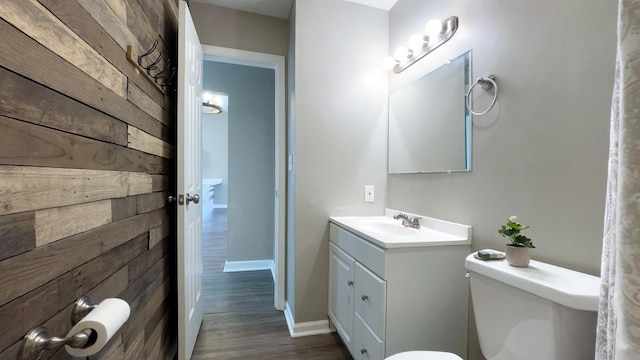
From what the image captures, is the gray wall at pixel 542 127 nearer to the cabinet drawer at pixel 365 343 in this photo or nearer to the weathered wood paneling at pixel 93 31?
the cabinet drawer at pixel 365 343

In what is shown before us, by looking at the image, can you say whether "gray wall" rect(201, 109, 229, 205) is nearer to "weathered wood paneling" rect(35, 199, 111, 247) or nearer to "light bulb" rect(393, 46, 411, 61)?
"light bulb" rect(393, 46, 411, 61)

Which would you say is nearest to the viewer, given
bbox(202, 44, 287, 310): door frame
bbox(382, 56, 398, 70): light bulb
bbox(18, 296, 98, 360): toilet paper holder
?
bbox(18, 296, 98, 360): toilet paper holder

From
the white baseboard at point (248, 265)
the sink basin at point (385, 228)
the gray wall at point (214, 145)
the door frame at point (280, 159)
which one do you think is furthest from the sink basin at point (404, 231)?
the gray wall at point (214, 145)

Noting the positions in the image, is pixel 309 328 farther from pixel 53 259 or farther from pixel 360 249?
pixel 53 259

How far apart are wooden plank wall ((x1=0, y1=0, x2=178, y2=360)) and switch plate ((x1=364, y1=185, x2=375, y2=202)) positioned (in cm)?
142

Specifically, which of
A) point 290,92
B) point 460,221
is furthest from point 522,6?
point 290,92

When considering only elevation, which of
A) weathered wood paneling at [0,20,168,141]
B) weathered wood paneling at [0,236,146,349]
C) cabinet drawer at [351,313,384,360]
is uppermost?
weathered wood paneling at [0,20,168,141]

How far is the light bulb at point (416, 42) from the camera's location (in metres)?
1.76

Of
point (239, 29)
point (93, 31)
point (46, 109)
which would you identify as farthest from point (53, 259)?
point (239, 29)

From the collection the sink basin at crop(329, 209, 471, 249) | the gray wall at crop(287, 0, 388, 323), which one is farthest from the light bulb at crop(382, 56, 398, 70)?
the sink basin at crop(329, 209, 471, 249)

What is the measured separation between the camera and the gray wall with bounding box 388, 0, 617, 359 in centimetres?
92

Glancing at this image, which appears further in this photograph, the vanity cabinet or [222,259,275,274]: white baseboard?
[222,259,275,274]: white baseboard

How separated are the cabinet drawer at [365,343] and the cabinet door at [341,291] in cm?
7

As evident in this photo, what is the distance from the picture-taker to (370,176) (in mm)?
2174
